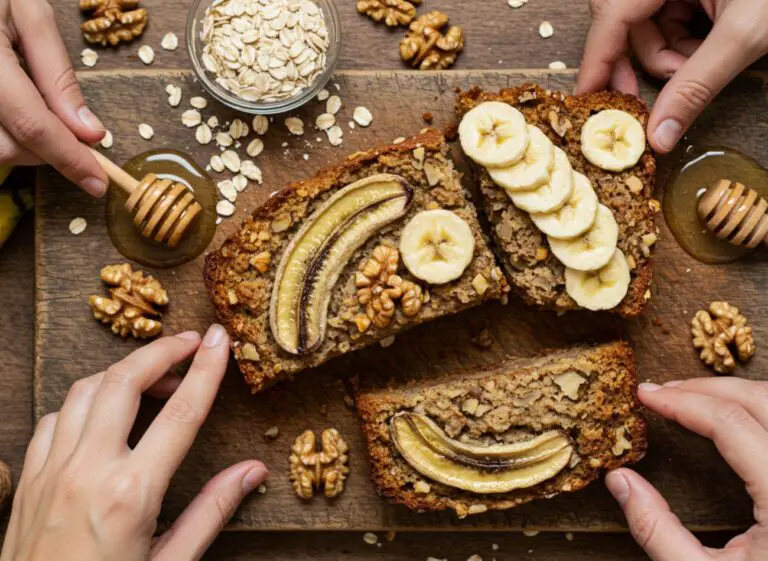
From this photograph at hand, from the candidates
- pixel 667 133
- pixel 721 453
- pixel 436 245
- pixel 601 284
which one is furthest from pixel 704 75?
pixel 721 453

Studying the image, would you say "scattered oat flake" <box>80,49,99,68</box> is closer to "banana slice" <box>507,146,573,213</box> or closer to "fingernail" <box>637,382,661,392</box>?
"banana slice" <box>507,146,573,213</box>

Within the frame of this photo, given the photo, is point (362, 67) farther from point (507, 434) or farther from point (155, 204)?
point (507, 434)

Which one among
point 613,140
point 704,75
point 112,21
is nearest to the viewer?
point 704,75

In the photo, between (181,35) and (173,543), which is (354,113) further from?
(173,543)

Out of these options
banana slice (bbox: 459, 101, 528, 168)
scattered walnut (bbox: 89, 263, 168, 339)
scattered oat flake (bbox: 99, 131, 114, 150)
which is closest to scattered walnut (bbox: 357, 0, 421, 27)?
banana slice (bbox: 459, 101, 528, 168)

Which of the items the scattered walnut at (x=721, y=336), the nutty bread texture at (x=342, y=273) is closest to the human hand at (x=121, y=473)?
the nutty bread texture at (x=342, y=273)
